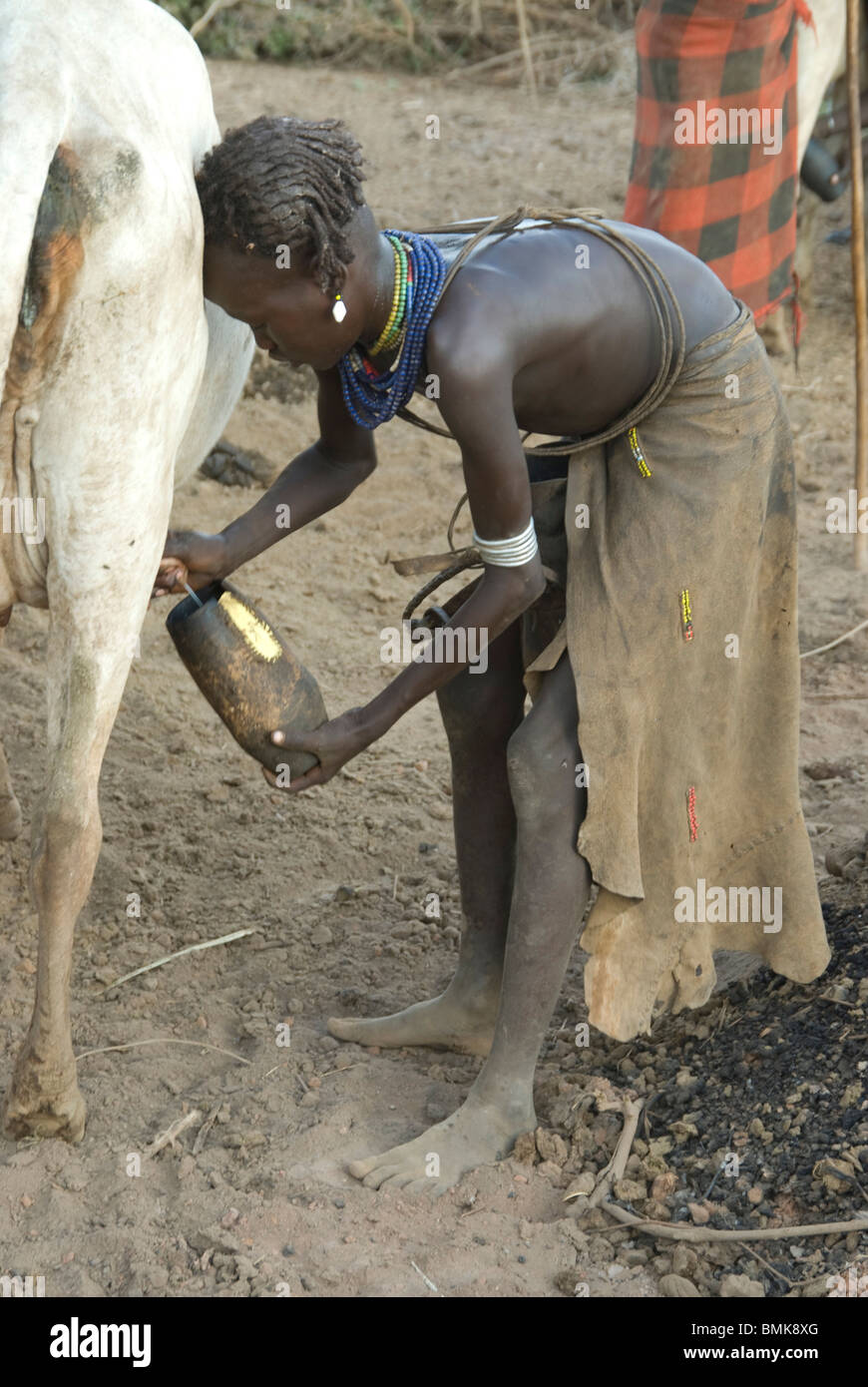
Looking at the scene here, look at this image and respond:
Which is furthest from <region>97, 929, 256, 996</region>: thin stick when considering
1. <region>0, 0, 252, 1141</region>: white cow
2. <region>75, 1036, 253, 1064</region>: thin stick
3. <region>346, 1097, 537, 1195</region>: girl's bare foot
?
<region>346, 1097, 537, 1195</region>: girl's bare foot

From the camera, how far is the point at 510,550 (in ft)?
7.08

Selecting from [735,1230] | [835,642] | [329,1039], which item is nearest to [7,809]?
[329,1039]

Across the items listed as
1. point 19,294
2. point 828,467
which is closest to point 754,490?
point 19,294

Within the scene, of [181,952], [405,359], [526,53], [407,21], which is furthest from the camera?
[407,21]

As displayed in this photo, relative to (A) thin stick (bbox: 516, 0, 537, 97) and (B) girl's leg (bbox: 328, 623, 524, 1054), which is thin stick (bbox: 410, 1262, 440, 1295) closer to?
(B) girl's leg (bbox: 328, 623, 524, 1054)

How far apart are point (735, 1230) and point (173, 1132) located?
3.01 ft

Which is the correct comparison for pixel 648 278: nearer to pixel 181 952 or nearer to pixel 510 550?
pixel 510 550

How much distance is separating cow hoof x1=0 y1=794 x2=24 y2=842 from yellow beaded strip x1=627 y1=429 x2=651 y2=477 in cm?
153

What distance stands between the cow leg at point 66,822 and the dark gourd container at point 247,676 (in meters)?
0.10

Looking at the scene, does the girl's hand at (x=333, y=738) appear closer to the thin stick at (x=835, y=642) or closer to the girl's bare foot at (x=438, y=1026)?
the girl's bare foot at (x=438, y=1026)

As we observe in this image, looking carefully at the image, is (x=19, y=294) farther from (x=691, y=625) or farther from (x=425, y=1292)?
(x=425, y=1292)

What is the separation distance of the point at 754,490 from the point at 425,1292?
1328 mm

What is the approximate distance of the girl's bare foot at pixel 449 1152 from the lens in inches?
93.4

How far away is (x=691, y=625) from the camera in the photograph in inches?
93.7
